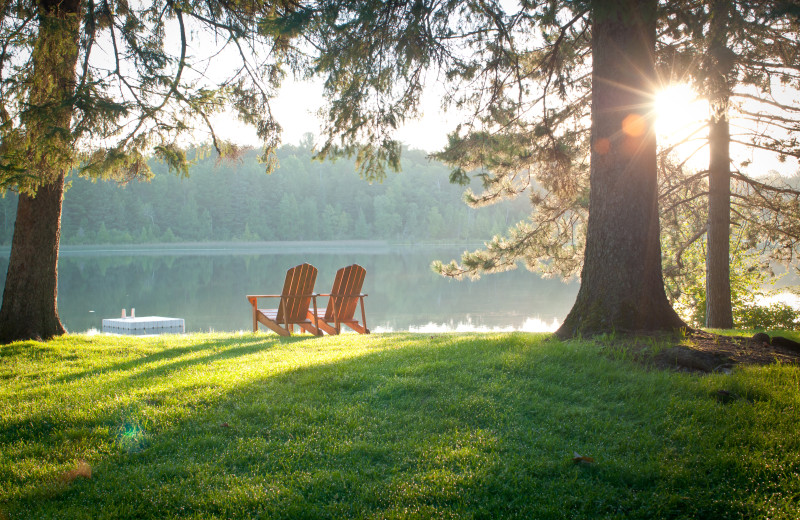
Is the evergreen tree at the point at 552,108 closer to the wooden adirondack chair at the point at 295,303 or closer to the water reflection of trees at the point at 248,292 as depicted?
the wooden adirondack chair at the point at 295,303

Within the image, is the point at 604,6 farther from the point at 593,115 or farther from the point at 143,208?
the point at 143,208

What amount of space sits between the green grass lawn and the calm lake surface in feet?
42.9

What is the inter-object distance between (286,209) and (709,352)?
66.0m

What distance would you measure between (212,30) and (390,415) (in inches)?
229

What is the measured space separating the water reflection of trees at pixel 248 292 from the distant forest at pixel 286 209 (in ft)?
56.0

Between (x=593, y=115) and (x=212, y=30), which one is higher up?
(x=212, y=30)

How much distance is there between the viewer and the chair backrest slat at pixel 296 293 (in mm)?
7801

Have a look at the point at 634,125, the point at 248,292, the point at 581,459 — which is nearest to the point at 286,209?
the point at 248,292

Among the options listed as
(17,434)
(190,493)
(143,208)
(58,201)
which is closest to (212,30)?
(58,201)

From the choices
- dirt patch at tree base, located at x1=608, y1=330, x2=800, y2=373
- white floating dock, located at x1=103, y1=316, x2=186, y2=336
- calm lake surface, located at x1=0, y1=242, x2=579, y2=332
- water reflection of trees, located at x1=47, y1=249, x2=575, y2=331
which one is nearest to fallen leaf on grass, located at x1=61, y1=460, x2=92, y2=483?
dirt patch at tree base, located at x1=608, y1=330, x2=800, y2=373

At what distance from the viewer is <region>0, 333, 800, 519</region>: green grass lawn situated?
2.36 meters

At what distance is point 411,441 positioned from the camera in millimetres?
2922

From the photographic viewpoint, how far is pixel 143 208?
61.7m

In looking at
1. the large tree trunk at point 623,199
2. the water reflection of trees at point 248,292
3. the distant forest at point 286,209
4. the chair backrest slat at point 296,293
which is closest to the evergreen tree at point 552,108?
the large tree trunk at point 623,199
